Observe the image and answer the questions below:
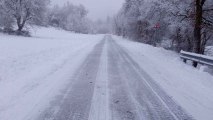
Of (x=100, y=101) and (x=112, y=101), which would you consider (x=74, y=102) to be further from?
→ (x=112, y=101)

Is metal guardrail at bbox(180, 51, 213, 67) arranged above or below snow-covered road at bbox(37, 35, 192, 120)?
above

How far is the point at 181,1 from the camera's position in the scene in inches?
802

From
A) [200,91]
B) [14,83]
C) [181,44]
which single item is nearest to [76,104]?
[14,83]

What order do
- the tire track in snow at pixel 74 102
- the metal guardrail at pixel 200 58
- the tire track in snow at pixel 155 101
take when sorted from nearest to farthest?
1. the tire track in snow at pixel 74 102
2. the tire track in snow at pixel 155 101
3. the metal guardrail at pixel 200 58

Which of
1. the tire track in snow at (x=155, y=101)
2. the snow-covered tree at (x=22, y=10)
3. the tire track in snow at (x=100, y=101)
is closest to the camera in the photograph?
the tire track in snow at (x=100, y=101)

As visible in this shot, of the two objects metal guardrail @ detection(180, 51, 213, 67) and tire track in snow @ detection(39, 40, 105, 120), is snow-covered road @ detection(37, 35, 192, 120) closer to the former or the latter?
tire track in snow @ detection(39, 40, 105, 120)

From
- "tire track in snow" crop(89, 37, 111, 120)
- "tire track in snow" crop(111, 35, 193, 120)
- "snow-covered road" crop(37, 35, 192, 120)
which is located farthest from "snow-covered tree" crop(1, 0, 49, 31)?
"tire track in snow" crop(111, 35, 193, 120)

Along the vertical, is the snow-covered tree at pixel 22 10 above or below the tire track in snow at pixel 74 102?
above

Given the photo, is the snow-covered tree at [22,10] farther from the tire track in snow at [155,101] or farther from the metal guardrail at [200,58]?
the tire track in snow at [155,101]

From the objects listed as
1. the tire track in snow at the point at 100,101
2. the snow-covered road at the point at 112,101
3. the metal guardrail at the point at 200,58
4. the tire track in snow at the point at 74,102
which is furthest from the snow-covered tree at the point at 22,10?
the tire track in snow at the point at 100,101

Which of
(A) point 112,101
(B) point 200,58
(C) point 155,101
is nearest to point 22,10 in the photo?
(B) point 200,58

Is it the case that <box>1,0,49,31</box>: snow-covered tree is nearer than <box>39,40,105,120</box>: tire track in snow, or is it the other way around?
<box>39,40,105,120</box>: tire track in snow

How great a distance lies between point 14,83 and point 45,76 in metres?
1.67

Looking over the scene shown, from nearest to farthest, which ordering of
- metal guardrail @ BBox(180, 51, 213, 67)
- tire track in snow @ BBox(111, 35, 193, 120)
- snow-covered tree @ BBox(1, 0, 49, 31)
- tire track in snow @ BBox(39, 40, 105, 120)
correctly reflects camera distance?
tire track in snow @ BBox(39, 40, 105, 120) → tire track in snow @ BBox(111, 35, 193, 120) → metal guardrail @ BBox(180, 51, 213, 67) → snow-covered tree @ BBox(1, 0, 49, 31)
